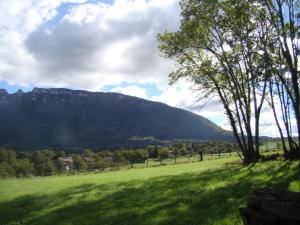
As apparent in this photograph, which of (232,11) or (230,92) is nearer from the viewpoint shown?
(232,11)

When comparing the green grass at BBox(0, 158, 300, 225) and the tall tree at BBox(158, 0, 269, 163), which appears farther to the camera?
the tall tree at BBox(158, 0, 269, 163)

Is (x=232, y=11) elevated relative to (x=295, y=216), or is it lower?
elevated

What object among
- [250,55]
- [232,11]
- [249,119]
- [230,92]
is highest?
[232,11]

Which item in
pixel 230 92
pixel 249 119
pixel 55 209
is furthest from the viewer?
pixel 230 92

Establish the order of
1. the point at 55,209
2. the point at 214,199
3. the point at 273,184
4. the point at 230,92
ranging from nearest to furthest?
the point at 214,199 < the point at 273,184 < the point at 55,209 < the point at 230,92

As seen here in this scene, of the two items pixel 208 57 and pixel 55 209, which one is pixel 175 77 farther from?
pixel 55 209

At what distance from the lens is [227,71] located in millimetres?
45844

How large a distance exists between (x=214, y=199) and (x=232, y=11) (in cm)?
2784

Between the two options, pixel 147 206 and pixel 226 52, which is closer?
pixel 147 206

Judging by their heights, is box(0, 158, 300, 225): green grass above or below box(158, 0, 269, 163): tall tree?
below

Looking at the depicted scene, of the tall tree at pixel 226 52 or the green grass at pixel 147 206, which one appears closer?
the green grass at pixel 147 206

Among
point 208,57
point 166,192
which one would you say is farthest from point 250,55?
point 166,192

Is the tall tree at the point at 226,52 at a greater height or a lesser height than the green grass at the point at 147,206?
greater

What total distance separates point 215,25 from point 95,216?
107 ft
